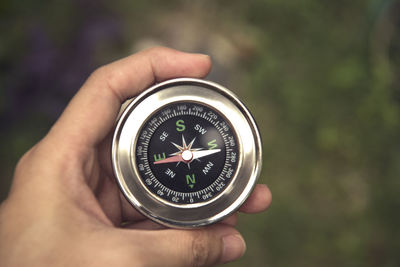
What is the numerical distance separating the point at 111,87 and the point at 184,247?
3.74 feet

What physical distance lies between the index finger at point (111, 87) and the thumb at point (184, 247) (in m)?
0.74

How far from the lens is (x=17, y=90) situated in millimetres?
4121

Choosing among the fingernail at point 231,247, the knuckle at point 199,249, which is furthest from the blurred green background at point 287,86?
the knuckle at point 199,249

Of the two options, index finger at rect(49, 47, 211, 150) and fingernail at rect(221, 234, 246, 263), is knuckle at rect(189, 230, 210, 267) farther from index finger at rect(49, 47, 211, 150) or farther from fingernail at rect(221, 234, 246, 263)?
index finger at rect(49, 47, 211, 150)

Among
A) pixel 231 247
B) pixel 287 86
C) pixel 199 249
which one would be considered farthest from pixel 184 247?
pixel 287 86

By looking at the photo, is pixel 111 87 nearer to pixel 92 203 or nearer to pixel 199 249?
pixel 92 203

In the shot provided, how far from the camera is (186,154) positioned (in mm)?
2299

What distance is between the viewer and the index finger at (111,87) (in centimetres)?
232

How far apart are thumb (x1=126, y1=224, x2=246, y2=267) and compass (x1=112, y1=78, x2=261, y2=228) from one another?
0.42ft

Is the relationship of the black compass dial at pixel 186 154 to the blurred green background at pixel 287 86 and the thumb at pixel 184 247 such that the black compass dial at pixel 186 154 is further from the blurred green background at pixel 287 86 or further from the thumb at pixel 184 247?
the blurred green background at pixel 287 86

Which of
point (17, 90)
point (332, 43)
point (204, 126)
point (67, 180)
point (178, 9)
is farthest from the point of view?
point (178, 9)

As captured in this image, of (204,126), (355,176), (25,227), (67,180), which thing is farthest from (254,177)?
(355,176)

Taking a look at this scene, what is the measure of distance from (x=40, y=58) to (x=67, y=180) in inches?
95.5

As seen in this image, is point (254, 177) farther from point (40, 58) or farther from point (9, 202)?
point (40, 58)
